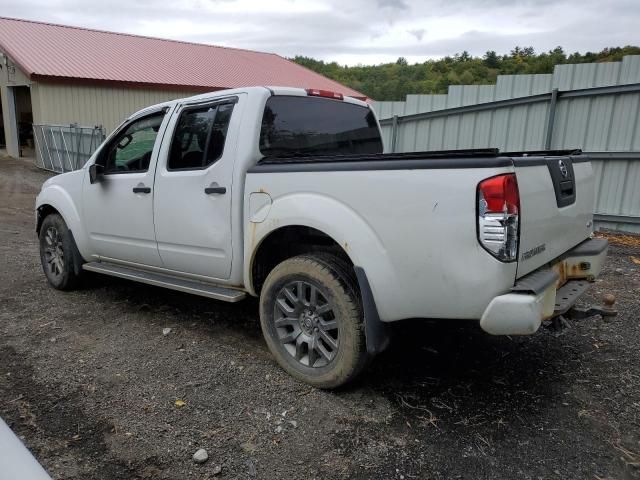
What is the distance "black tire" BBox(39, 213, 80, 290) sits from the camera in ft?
16.9

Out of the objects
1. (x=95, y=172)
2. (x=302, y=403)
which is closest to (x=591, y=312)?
(x=302, y=403)

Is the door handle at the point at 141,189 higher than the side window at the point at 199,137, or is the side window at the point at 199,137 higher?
the side window at the point at 199,137

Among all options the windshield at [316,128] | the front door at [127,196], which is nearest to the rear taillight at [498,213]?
the windshield at [316,128]

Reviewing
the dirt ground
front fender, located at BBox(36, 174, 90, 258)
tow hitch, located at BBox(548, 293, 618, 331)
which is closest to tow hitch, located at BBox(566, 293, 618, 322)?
tow hitch, located at BBox(548, 293, 618, 331)

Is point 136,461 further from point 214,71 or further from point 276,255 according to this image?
point 214,71

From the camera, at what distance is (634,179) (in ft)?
26.0

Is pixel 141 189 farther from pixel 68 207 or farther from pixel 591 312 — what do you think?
pixel 591 312

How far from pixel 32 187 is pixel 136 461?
14711 mm

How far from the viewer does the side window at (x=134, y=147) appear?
4.37 m

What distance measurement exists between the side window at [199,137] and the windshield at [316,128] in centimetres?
34

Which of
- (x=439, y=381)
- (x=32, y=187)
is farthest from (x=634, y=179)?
(x=32, y=187)

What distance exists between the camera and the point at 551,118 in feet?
28.1

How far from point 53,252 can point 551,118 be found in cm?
782

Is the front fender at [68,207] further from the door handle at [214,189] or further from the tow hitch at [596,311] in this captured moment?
the tow hitch at [596,311]
